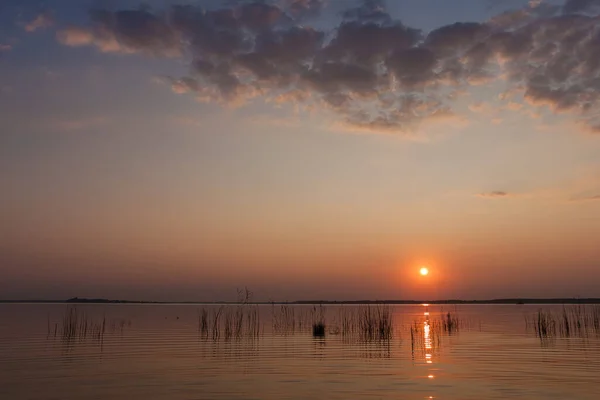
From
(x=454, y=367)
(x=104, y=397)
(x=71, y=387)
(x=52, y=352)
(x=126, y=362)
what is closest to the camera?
(x=104, y=397)

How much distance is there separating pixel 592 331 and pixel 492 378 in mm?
20811

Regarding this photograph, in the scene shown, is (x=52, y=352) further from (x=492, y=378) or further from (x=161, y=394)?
(x=492, y=378)

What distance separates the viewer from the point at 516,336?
101 feet

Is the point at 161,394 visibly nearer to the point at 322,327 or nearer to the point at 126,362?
the point at 126,362

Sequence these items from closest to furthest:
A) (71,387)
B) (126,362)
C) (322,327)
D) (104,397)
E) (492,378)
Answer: (104,397), (71,387), (492,378), (126,362), (322,327)

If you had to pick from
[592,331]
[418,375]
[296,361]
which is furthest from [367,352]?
[592,331]

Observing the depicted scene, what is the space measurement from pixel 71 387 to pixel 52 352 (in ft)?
30.1

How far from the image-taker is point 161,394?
511 inches

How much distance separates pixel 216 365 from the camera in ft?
59.8

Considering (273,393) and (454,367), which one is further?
(454,367)

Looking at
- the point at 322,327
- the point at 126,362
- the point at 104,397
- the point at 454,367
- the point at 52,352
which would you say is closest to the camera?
the point at 104,397

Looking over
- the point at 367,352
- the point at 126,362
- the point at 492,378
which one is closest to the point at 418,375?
the point at 492,378

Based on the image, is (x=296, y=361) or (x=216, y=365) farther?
(x=296, y=361)

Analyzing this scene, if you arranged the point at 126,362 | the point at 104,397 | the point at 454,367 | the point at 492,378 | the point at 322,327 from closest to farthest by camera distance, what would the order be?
the point at 104,397
the point at 492,378
the point at 454,367
the point at 126,362
the point at 322,327
